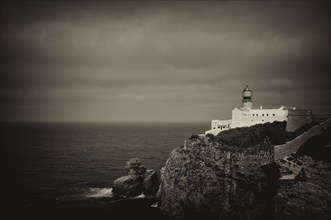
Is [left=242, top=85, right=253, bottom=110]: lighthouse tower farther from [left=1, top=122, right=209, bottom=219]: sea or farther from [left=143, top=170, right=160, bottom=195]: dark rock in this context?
[left=1, top=122, right=209, bottom=219]: sea

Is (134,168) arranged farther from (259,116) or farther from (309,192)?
(309,192)

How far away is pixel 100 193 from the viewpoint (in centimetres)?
5359

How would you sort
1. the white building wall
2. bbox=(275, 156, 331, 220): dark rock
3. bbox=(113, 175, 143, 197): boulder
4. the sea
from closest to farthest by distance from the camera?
bbox=(275, 156, 331, 220): dark rock
the sea
bbox=(113, 175, 143, 197): boulder
the white building wall

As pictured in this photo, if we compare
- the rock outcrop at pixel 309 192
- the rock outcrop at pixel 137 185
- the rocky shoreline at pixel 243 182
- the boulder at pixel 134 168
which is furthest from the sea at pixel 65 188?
the rock outcrop at pixel 309 192

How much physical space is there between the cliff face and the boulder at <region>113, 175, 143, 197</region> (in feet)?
31.7

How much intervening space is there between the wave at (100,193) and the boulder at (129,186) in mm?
1595

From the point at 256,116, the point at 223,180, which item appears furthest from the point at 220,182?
the point at 256,116

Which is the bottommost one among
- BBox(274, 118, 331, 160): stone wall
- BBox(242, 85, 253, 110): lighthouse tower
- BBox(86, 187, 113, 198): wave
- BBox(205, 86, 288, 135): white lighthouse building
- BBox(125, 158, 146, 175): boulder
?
BBox(86, 187, 113, 198): wave

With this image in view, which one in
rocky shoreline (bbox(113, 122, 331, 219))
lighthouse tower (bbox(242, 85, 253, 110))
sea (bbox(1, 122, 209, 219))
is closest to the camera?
rocky shoreline (bbox(113, 122, 331, 219))

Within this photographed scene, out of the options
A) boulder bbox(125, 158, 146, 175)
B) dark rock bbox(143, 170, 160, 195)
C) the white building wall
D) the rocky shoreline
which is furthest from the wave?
the white building wall

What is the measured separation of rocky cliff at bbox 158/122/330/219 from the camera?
3844cm

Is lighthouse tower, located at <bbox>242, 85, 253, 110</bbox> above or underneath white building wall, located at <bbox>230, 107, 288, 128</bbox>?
above

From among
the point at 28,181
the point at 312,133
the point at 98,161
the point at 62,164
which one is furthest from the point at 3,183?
the point at 312,133

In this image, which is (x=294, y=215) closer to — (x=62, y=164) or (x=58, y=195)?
(x=58, y=195)
